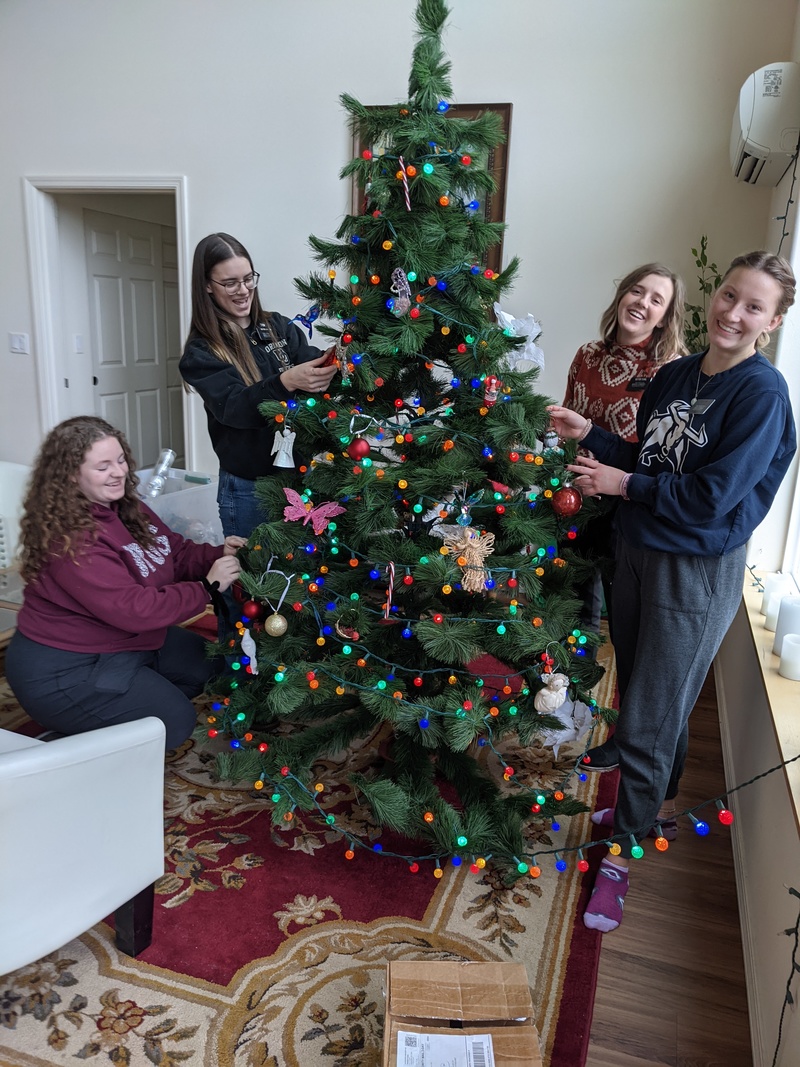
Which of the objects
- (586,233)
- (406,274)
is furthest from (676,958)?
(586,233)

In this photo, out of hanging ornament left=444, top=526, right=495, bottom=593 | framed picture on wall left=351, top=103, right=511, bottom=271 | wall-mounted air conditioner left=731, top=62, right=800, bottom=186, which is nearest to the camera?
hanging ornament left=444, top=526, right=495, bottom=593

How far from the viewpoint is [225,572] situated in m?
1.93

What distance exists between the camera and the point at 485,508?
1732 millimetres

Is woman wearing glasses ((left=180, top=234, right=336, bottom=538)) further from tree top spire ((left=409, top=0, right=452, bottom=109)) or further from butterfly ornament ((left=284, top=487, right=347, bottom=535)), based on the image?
tree top spire ((left=409, top=0, right=452, bottom=109))

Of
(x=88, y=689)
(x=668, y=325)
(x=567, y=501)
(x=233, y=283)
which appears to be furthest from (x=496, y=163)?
(x=88, y=689)

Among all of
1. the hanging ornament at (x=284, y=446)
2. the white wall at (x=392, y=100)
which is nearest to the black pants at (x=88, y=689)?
the hanging ornament at (x=284, y=446)

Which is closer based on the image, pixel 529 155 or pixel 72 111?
pixel 529 155

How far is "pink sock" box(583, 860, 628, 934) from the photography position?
1721mm

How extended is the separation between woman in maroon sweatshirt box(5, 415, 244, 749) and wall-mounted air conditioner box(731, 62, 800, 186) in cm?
221

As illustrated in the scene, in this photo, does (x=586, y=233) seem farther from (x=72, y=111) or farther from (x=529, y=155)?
(x=72, y=111)

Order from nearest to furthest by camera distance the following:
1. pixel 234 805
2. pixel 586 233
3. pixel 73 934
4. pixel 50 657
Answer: pixel 73 934, pixel 50 657, pixel 234 805, pixel 586 233

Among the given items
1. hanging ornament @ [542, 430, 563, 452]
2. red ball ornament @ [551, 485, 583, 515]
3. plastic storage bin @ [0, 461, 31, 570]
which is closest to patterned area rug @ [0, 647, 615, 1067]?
red ball ornament @ [551, 485, 583, 515]

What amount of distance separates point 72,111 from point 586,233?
2.86m

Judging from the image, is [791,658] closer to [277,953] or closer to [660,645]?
[660,645]
